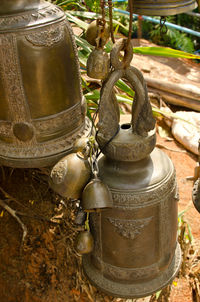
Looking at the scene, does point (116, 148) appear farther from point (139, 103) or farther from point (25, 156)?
point (25, 156)

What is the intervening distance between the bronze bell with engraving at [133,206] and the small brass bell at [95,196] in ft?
0.42

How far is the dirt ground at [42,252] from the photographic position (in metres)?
2.22

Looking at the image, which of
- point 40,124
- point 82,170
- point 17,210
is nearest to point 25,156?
point 40,124

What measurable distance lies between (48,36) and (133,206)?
73cm

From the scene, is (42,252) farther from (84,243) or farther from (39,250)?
(84,243)

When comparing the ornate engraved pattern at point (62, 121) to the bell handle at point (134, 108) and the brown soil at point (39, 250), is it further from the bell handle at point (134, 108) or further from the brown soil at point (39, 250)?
the brown soil at point (39, 250)

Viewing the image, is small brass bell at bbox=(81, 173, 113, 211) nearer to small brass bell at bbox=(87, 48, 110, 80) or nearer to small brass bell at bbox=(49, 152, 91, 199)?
small brass bell at bbox=(49, 152, 91, 199)

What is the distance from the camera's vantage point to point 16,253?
2.28 meters

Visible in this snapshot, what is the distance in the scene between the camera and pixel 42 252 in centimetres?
231

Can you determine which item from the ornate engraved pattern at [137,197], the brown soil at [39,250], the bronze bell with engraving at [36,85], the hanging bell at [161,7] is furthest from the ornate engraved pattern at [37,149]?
the brown soil at [39,250]

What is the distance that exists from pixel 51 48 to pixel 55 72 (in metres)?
0.09

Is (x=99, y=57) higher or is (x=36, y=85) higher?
(x=99, y=57)

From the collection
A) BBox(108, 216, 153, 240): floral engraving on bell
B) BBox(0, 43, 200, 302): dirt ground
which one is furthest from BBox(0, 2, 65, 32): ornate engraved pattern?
BBox(0, 43, 200, 302): dirt ground

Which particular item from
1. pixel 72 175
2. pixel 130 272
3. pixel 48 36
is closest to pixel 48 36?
pixel 48 36
